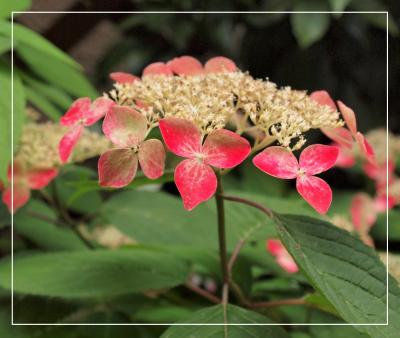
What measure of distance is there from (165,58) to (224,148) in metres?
Result: 0.33

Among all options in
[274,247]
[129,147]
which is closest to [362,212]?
[274,247]

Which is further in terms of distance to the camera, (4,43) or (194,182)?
(4,43)

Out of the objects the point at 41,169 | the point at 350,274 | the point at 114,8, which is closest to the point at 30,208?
the point at 41,169

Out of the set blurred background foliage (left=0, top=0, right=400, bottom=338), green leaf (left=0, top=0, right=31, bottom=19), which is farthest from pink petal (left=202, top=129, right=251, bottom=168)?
green leaf (left=0, top=0, right=31, bottom=19)

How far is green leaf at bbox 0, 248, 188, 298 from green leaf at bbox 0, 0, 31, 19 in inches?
6.6

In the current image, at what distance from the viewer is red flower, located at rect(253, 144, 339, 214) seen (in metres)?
0.28

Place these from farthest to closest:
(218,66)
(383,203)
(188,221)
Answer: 1. (383,203)
2. (188,221)
3. (218,66)

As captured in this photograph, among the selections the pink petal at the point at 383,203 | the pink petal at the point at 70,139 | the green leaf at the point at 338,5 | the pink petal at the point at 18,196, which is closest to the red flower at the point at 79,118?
the pink petal at the point at 70,139

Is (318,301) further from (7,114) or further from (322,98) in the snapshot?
(7,114)

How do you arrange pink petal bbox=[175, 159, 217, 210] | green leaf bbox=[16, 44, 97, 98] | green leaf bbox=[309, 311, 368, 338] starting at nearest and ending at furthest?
pink petal bbox=[175, 159, 217, 210] < green leaf bbox=[309, 311, 368, 338] < green leaf bbox=[16, 44, 97, 98]

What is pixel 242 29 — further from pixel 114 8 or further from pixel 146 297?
pixel 146 297

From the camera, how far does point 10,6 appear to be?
42cm

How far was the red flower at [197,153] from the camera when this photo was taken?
0.27 m

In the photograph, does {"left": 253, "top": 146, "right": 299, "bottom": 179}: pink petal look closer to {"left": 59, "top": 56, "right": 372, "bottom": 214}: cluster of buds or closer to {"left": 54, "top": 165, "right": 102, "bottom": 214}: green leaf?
{"left": 59, "top": 56, "right": 372, "bottom": 214}: cluster of buds
